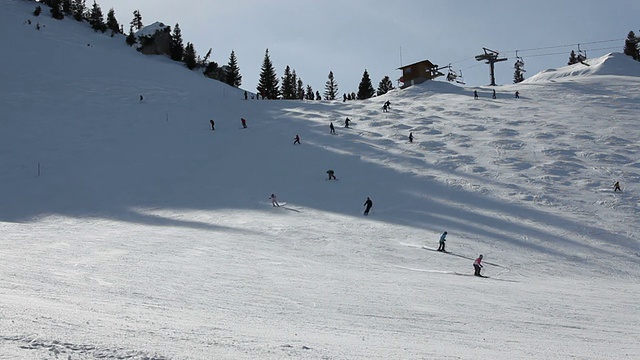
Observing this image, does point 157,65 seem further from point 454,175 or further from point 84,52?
point 454,175

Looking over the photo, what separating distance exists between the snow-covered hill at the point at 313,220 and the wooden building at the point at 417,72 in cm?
372

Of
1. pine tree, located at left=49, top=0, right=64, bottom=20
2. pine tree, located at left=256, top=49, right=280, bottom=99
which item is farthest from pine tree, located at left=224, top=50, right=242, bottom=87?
pine tree, located at left=49, top=0, right=64, bottom=20

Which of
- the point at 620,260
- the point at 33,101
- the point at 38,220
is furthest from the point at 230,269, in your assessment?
the point at 33,101

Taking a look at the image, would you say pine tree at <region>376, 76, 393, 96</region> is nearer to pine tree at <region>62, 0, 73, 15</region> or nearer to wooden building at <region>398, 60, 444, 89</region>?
wooden building at <region>398, 60, 444, 89</region>

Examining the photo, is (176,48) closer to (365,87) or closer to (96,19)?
(96,19)

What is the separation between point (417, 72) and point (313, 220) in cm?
4434

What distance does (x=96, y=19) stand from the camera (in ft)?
284

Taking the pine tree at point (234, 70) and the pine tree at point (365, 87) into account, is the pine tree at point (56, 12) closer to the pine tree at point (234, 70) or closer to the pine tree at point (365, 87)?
the pine tree at point (234, 70)

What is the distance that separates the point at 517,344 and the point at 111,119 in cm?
4430

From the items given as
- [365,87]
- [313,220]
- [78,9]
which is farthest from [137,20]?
[313,220]

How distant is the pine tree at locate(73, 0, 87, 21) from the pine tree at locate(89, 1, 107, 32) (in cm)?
170

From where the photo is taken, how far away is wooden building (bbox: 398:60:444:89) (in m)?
63.8

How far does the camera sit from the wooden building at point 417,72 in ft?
209

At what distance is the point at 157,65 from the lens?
7275cm
